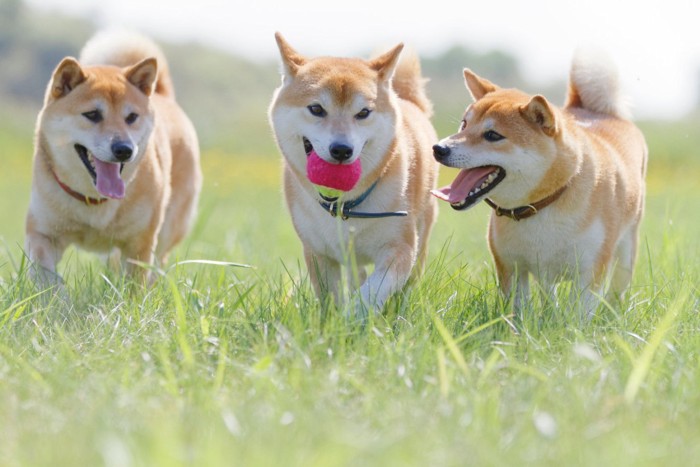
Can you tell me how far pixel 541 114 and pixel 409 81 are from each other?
59.0 inches

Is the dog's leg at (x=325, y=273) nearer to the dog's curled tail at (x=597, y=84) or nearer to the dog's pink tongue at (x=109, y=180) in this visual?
the dog's pink tongue at (x=109, y=180)

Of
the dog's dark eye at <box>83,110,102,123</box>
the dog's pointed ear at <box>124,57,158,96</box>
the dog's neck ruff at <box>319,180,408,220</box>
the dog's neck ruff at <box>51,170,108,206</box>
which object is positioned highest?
the dog's pointed ear at <box>124,57,158,96</box>

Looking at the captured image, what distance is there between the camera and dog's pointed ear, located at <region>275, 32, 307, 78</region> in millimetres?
4656

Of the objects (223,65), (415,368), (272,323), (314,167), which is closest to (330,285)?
(314,167)

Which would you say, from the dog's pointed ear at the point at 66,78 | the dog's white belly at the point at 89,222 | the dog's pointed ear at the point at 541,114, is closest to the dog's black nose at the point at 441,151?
the dog's pointed ear at the point at 541,114

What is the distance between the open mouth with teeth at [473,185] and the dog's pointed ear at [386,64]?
675mm

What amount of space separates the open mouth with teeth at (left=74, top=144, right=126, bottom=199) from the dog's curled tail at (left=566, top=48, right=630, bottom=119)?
2.58 m

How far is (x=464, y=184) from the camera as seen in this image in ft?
14.4

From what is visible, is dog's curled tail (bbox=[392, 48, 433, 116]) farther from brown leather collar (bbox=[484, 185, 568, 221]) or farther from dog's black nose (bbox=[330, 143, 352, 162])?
dog's black nose (bbox=[330, 143, 352, 162])

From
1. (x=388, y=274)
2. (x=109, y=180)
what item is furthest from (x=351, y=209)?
(x=109, y=180)

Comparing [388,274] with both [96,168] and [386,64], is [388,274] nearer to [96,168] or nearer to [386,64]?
[386,64]

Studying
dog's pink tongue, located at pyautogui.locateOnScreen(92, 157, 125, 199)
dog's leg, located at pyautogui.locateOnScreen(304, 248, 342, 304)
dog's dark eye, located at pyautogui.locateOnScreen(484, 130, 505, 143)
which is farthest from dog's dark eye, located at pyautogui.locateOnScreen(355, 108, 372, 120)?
dog's pink tongue, located at pyautogui.locateOnScreen(92, 157, 125, 199)

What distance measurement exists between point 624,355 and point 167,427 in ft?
5.69

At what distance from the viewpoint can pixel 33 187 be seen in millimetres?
5262
